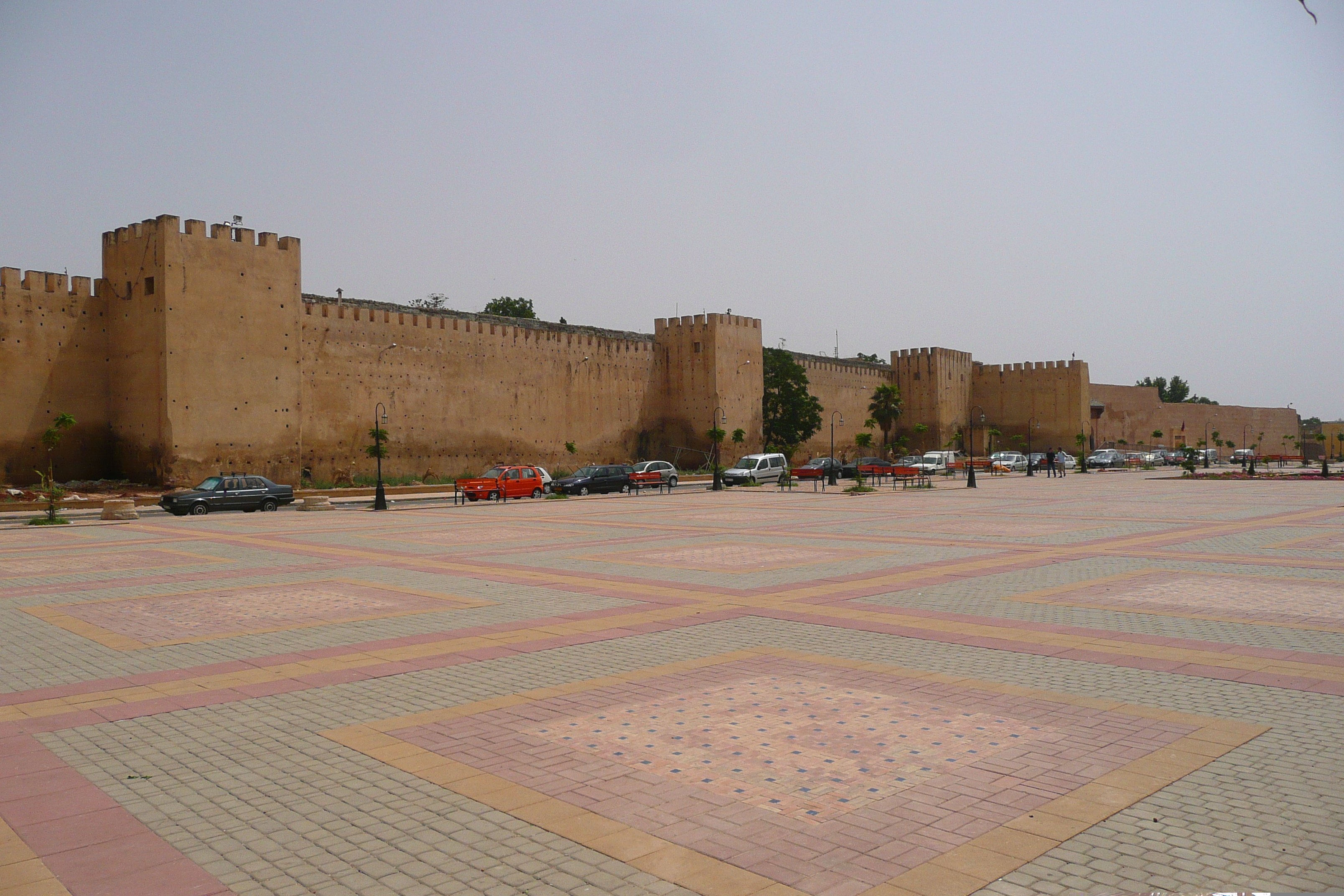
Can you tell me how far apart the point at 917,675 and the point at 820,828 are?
259cm

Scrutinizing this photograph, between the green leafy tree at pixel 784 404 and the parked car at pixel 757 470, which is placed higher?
the green leafy tree at pixel 784 404

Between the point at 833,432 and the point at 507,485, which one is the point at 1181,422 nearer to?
the point at 833,432

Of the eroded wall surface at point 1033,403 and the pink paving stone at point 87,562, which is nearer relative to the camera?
the pink paving stone at point 87,562

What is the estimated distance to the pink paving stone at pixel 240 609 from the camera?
8102 mm

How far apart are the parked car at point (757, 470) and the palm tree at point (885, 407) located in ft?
72.4

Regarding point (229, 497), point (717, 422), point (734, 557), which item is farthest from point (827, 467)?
point (734, 557)

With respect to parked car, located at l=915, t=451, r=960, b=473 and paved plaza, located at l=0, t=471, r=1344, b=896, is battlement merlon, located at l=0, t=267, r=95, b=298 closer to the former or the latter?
paved plaza, located at l=0, t=471, r=1344, b=896

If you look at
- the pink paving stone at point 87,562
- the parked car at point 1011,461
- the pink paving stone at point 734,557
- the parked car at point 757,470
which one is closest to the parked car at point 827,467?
the parked car at point 757,470

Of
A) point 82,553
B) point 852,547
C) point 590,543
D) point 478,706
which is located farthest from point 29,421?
point 478,706

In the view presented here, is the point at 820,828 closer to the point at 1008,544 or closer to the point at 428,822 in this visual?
the point at 428,822

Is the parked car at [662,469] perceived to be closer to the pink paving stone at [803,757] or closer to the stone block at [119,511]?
the stone block at [119,511]

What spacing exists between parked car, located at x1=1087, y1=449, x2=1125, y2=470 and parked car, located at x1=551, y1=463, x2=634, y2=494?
114 ft

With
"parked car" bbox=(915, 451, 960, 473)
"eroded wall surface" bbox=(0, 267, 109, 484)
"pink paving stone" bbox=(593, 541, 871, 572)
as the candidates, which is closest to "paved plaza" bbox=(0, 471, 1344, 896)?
"pink paving stone" bbox=(593, 541, 871, 572)

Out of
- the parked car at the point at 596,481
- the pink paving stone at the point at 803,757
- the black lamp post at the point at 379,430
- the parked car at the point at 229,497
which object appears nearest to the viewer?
the pink paving stone at the point at 803,757
